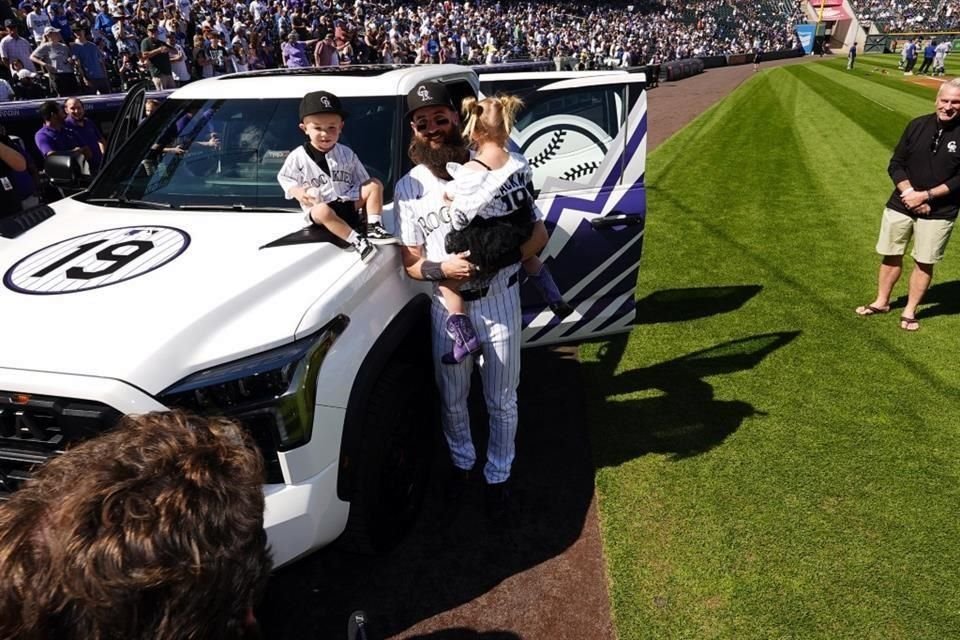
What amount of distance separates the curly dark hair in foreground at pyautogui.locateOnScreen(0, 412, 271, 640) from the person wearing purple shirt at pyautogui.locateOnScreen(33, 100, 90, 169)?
25.9ft

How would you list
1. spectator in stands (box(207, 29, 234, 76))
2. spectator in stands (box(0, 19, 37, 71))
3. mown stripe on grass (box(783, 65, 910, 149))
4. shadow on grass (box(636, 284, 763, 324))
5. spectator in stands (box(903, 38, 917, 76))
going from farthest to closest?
spectator in stands (box(903, 38, 917, 76)) < spectator in stands (box(207, 29, 234, 76)) < mown stripe on grass (box(783, 65, 910, 149)) < spectator in stands (box(0, 19, 37, 71)) < shadow on grass (box(636, 284, 763, 324))

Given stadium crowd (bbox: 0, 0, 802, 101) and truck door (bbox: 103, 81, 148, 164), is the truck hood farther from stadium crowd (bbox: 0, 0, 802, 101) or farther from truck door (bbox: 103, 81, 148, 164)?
stadium crowd (bbox: 0, 0, 802, 101)

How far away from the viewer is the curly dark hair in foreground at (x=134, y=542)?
0.90 meters

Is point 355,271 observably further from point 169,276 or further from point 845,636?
point 845,636

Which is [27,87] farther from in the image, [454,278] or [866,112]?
[866,112]

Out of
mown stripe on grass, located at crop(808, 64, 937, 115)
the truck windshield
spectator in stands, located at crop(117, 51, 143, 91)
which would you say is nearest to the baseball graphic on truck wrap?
the truck windshield

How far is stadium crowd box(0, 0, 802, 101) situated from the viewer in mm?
11633

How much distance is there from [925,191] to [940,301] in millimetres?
1539

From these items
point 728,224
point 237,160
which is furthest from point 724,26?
point 237,160

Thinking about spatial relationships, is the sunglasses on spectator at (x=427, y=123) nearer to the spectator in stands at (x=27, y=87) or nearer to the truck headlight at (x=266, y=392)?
the truck headlight at (x=266, y=392)

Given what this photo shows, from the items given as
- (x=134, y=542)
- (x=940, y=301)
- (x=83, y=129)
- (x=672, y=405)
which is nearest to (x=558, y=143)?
(x=672, y=405)

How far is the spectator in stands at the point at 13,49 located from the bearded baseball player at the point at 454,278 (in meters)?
12.4

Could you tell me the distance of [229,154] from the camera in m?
3.32

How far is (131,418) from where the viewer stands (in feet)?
3.65
